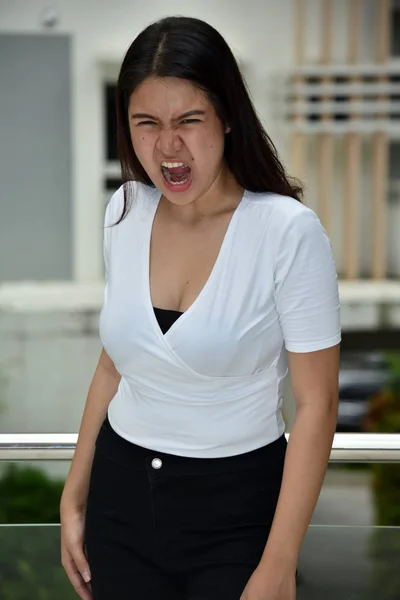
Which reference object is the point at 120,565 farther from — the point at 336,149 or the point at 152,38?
the point at 336,149

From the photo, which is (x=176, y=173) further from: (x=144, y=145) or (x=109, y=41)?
(x=109, y=41)

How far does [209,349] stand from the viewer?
3.42 feet

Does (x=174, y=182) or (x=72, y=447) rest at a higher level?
(x=174, y=182)

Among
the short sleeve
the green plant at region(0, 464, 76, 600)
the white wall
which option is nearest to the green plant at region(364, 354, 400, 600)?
the green plant at region(0, 464, 76, 600)

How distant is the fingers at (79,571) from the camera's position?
47.9 inches

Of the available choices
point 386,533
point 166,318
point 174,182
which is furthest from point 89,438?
point 386,533

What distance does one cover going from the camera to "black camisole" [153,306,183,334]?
1074 millimetres

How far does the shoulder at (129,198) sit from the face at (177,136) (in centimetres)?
11

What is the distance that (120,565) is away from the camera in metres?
1.13

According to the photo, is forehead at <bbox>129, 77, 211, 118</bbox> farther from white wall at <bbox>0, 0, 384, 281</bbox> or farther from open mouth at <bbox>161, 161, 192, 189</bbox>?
white wall at <bbox>0, 0, 384, 281</bbox>

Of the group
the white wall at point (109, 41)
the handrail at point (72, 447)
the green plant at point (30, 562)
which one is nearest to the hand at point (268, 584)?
the handrail at point (72, 447)

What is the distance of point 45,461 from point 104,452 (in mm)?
546

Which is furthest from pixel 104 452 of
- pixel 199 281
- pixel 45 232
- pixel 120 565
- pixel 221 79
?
pixel 45 232

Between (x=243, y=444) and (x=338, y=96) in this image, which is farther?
(x=338, y=96)
